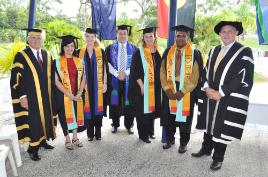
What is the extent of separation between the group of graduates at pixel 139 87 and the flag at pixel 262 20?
1183 mm

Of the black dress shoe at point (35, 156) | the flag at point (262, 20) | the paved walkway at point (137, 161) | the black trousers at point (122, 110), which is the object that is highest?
the flag at point (262, 20)

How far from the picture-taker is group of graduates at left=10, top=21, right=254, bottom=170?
3.47 metres

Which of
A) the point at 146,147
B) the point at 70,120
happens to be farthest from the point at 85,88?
the point at 146,147

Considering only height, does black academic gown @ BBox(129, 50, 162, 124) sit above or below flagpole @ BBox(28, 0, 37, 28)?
below

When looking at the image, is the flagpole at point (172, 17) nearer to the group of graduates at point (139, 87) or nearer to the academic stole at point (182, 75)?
the group of graduates at point (139, 87)

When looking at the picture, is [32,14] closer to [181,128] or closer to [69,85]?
[69,85]

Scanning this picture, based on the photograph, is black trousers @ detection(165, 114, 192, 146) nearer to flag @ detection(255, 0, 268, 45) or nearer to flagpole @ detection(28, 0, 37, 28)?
flag @ detection(255, 0, 268, 45)

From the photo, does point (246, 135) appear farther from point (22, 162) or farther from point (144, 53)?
point (22, 162)

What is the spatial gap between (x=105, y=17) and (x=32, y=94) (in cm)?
221

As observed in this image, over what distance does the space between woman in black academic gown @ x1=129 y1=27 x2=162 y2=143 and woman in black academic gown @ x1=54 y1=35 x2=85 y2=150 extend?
28.1 inches

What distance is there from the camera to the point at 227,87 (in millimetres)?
3406

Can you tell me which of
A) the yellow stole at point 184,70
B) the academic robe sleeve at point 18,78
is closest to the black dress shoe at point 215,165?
the yellow stole at point 184,70

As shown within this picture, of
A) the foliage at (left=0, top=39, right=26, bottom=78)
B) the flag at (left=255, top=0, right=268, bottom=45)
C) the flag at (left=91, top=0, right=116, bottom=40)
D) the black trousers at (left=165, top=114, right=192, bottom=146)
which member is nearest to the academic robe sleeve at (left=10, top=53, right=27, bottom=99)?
the foliage at (left=0, top=39, right=26, bottom=78)

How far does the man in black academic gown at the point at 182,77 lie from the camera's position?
387 cm
